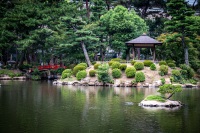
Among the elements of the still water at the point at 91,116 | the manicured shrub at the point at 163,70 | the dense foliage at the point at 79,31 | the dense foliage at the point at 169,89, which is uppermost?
the dense foliage at the point at 79,31

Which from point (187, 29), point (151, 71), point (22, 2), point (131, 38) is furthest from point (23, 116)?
point (22, 2)

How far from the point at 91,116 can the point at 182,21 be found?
27.2 m

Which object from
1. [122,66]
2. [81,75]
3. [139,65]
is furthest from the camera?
[122,66]

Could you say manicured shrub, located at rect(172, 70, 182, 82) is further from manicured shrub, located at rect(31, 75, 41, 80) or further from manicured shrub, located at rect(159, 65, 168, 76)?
manicured shrub, located at rect(31, 75, 41, 80)

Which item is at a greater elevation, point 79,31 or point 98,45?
point 79,31

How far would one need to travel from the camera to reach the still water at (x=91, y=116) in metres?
18.2

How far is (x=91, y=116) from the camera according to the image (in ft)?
70.9

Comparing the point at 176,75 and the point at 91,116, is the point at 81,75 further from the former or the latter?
the point at 91,116

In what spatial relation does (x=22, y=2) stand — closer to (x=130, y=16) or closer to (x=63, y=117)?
(x=130, y=16)

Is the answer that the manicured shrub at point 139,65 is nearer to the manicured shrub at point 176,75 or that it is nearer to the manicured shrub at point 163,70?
the manicured shrub at point 163,70

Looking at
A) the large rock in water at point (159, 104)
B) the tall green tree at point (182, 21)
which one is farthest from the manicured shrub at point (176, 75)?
the large rock in water at point (159, 104)

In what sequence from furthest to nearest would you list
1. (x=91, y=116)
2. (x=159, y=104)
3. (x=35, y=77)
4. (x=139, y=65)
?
1. (x=35, y=77)
2. (x=139, y=65)
3. (x=159, y=104)
4. (x=91, y=116)

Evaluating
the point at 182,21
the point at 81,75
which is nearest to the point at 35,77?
the point at 81,75

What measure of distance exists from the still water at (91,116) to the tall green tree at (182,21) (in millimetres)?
17087
